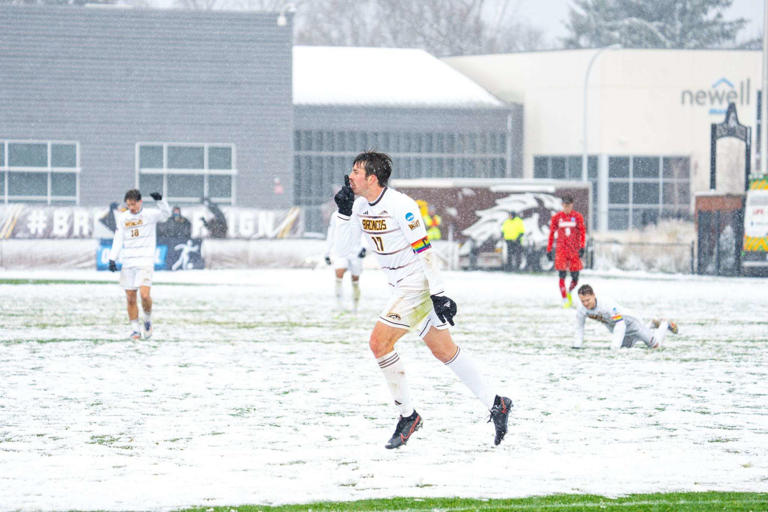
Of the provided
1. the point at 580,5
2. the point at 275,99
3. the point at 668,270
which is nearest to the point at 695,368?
the point at 668,270

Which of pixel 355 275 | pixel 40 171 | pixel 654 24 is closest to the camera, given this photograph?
pixel 355 275

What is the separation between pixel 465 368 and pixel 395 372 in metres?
0.49

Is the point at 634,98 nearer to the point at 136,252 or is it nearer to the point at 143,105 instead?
the point at 143,105

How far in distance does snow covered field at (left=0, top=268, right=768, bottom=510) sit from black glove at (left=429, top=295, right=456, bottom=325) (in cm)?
90

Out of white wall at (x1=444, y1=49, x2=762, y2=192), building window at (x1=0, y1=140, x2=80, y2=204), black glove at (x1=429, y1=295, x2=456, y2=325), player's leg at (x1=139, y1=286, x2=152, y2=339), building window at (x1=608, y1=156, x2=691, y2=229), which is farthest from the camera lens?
building window at (x1=608, y1=156, x2=691, y2=229)

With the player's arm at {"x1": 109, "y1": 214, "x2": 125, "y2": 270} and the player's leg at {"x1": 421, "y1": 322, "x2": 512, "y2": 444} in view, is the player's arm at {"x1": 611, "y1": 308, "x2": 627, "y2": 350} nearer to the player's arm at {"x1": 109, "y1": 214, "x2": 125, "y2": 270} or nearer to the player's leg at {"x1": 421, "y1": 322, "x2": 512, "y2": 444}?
the player's arm at {"x1": 109, "y1": 214, "x2": 125, "y2": 270}

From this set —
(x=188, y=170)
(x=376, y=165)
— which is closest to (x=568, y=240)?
(x=376, y=165)

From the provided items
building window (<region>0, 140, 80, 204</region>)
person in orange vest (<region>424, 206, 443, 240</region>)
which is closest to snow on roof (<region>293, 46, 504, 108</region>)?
building window (<region>0, 140, 80, 204</region>)

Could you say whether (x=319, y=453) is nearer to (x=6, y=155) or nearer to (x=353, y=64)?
(x=6, y=155)

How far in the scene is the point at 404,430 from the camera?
8750 mm

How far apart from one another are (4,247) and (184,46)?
583 inches

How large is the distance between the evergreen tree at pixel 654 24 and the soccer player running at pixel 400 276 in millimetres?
73513

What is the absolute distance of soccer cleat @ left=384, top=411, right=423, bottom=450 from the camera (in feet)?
28.5

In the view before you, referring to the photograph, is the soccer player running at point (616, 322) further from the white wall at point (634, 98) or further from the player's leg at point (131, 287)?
the white wall at point (634, 98)
